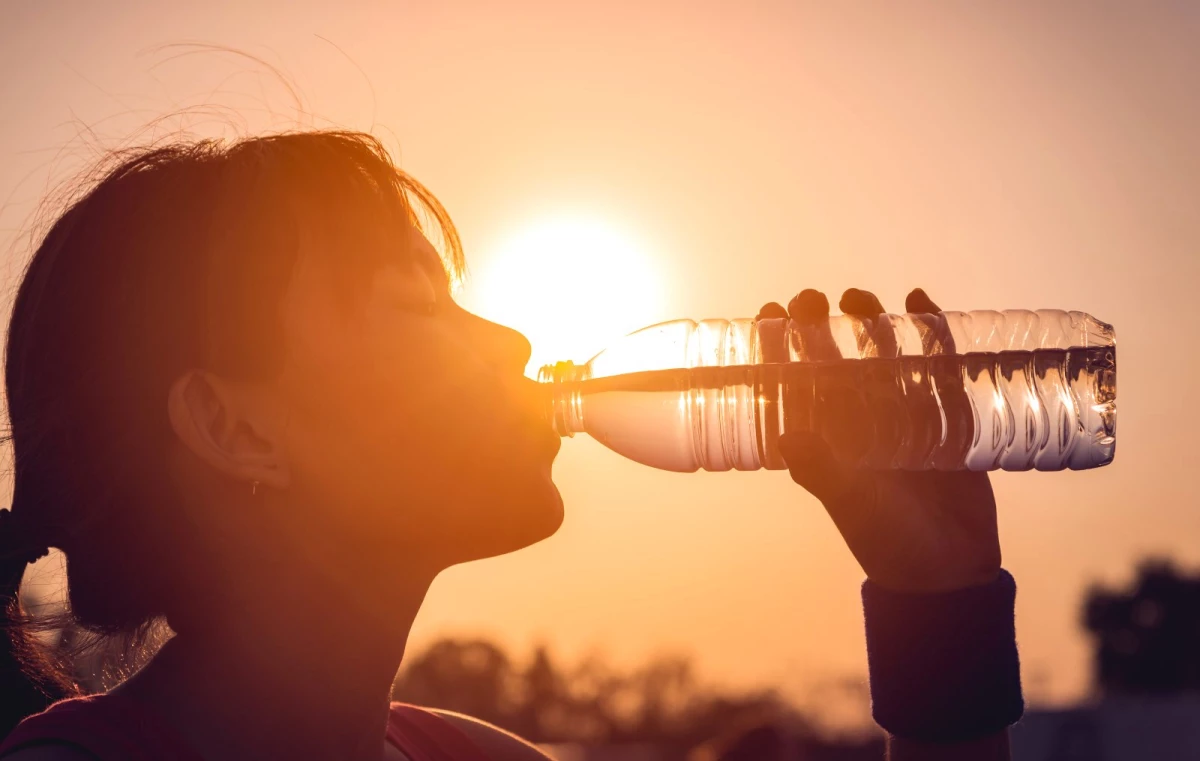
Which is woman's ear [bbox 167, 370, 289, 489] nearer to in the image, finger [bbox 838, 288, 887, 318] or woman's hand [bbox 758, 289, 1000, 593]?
woman's hand [bbox 758, 289, 1000, 593]

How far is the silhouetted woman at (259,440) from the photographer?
1862 millimetres

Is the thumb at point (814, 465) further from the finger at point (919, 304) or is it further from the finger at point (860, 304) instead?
the finger at point (919, 304)

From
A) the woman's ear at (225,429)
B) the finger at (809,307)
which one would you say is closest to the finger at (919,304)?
the finger at (809,307)

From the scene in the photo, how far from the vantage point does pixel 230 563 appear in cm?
186

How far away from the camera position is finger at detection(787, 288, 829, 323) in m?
2.29

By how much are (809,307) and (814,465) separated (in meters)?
0.38

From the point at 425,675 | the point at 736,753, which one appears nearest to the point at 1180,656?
the point at 425,675

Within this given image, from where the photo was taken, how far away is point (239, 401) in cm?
188

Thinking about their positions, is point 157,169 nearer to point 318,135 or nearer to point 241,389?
point 318,135

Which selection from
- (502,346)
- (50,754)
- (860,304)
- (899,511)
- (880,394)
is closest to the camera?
(50,754)

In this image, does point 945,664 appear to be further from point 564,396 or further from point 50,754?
point 50,754

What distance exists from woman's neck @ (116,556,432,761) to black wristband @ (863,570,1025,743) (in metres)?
1.03

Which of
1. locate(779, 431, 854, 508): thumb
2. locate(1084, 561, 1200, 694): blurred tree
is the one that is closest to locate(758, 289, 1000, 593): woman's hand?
locate(779, 431, 854, 508): thumb

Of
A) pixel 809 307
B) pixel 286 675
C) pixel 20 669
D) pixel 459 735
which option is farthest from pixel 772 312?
pixel 20 669
